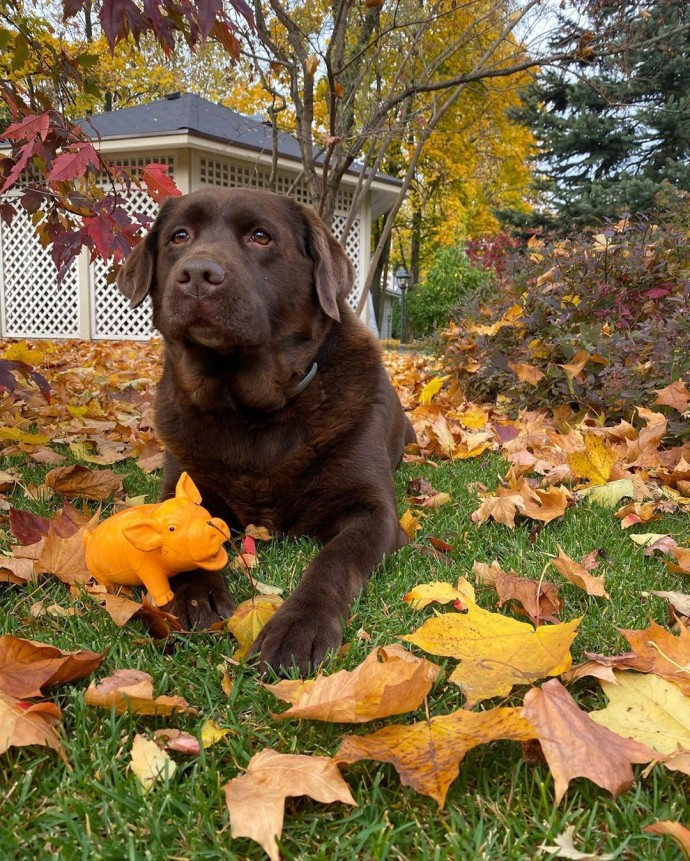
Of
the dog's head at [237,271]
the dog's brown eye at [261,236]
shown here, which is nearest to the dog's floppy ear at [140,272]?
the dog's head at [237,271]

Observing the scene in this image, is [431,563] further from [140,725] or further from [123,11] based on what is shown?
[123,11]

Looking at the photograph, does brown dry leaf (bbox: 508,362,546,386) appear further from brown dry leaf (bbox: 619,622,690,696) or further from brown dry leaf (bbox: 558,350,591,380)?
brown dry leaf (bbox: 619,622,690,696)

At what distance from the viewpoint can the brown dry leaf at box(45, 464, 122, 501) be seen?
9.30 ft

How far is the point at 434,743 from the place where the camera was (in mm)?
1080

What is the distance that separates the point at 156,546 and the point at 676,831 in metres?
1.27

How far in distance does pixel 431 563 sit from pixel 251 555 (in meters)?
0.57

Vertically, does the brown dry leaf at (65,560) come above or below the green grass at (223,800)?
above

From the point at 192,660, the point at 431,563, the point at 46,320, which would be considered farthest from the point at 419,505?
the point at 46,320

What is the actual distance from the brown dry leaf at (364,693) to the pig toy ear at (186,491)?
77 centimetres

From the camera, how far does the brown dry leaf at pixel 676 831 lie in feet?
3.02

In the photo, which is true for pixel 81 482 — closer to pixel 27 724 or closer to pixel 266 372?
pixel 266 372

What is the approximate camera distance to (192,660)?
150 cm

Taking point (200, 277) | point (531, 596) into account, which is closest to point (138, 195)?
point (200, 277)

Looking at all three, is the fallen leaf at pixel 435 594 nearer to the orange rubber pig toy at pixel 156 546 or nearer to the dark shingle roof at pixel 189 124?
the orange rubber pig toy at pixel 156 546
